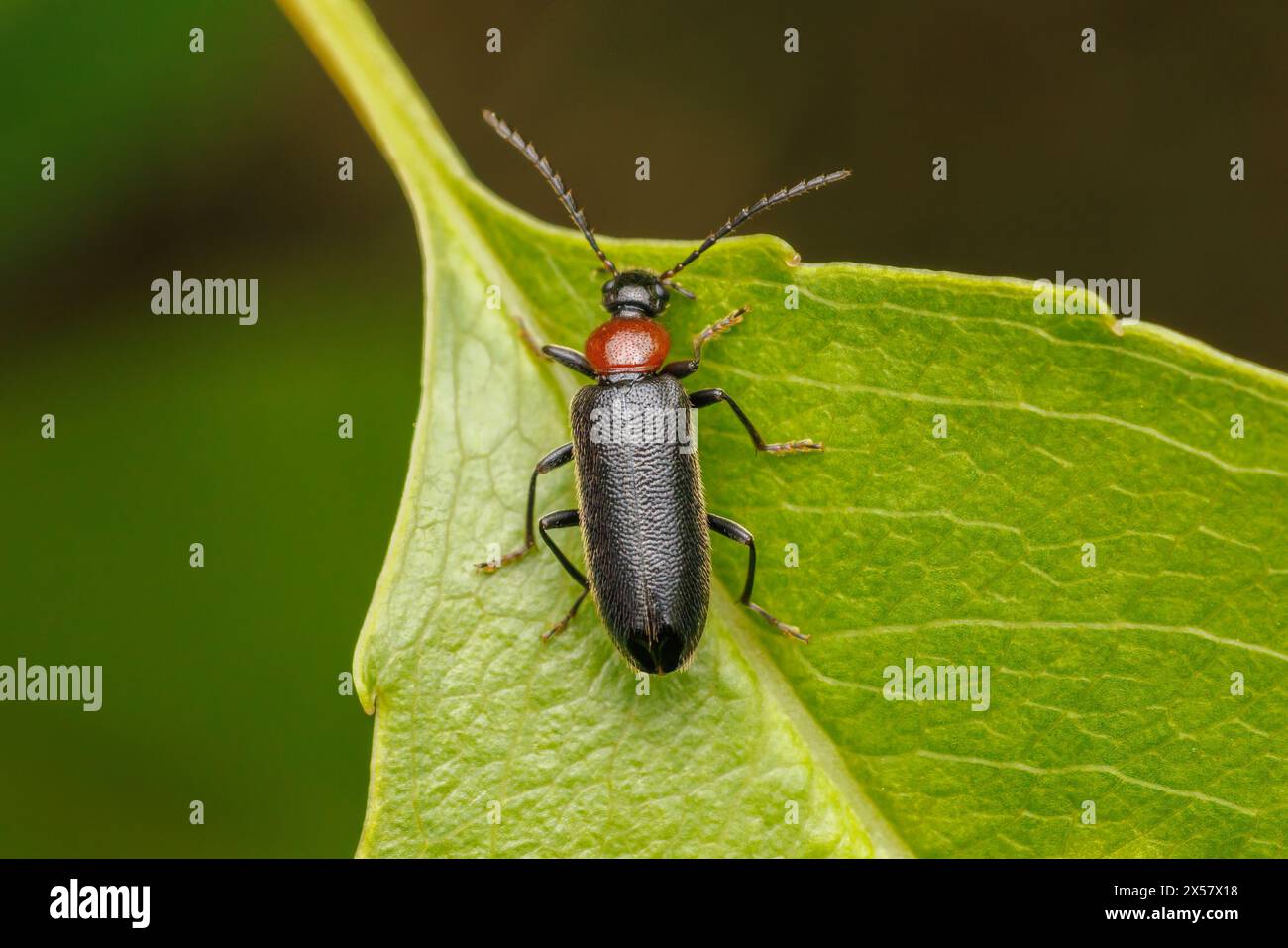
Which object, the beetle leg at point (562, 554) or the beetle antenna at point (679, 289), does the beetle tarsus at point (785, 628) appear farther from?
the beetle antenna at point (679, 289)

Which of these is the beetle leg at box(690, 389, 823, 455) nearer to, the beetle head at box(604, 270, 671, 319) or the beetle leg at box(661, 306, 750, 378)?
the beetle leg at box(661, 306, 750, 378)

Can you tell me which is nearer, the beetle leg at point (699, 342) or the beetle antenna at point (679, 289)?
the beetle leg at point (699, 342)

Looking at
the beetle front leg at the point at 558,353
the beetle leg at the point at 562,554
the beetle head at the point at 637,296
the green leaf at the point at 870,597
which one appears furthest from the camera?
the beetle head at the point at 637,296

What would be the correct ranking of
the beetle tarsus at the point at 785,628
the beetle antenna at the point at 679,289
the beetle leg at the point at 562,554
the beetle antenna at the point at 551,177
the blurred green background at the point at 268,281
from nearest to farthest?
the beetle tarsus at the point at 785,628, the beetle leg at the point at 562,554, the beetle antenna at the point at 679,289, the beetle antenna at the point at 551,177, the blurred green background at the point at 268,281

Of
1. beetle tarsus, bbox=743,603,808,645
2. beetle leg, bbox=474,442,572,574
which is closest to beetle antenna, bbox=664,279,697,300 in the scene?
beetle leg, bbox=474,442,572,574

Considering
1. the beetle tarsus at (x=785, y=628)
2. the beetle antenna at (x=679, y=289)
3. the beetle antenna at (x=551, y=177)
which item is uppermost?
the beetle antenna at (x=551, y=177)

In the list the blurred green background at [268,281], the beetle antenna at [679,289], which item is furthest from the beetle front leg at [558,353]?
the blurred green background at [268,281]
